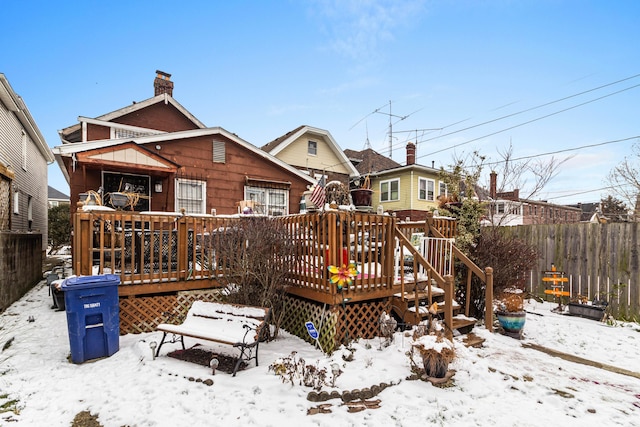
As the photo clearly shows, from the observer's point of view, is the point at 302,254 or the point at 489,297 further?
the point at 489,297

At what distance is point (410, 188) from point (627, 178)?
1010 cm

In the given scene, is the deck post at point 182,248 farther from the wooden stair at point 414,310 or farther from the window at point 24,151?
the window at point 24,151

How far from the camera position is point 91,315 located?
13.9ft

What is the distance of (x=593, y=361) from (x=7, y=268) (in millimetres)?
10198

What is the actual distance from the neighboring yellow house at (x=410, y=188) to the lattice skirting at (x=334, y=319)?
15.3 metres

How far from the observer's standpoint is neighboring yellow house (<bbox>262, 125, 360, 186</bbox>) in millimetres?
17688

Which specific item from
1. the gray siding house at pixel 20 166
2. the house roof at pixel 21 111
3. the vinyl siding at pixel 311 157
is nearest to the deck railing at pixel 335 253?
the gray siding house at pixel 20 166

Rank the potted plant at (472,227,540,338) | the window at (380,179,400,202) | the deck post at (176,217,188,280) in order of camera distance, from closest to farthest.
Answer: the deck post at (176,217,188,280) < the potted plant at (472,227,540,338) < the window at (380,179,400,202)

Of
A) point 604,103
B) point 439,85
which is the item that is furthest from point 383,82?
point 604,103

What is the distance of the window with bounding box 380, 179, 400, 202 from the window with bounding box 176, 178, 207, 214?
13.8m

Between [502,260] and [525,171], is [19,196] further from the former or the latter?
[525,171]

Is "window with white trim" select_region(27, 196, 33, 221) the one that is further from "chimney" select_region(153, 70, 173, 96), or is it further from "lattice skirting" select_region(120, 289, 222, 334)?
"lattice skirting" select_region(120, 289, 222, 334)

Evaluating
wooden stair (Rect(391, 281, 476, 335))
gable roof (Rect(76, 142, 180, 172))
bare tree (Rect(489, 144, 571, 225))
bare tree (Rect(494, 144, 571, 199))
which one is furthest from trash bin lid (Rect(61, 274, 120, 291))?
bare tree (Rect(494, 144, 571, 199))

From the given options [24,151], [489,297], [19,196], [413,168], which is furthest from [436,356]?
[413,168]
